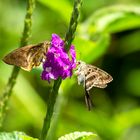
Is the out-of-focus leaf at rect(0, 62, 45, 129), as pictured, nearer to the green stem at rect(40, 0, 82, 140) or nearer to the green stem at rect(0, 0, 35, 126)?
the green stem at rect(0, 0, 35, 126)

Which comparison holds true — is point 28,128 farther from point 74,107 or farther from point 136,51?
point 136,51

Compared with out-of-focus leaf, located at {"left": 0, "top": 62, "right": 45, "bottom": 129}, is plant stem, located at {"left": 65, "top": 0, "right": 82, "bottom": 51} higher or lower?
higher

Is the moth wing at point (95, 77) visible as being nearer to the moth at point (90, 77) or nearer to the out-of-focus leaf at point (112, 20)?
the moth at point (90, 77)

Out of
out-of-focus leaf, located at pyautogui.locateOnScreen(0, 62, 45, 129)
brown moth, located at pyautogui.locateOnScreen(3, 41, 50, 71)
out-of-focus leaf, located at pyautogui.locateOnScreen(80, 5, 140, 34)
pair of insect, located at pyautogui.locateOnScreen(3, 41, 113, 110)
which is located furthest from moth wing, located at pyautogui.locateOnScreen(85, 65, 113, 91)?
out-of-focus leaf, located at pyautogui.locateOnScreen(0, 62, 45, 129)

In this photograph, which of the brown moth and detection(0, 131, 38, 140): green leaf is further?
detection(0, 131, 38, 140): green leaf

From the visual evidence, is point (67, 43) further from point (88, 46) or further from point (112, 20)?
point (112, 20)

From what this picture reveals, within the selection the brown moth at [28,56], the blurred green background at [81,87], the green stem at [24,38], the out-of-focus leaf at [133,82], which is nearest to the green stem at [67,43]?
the brown moth at [28,56]
